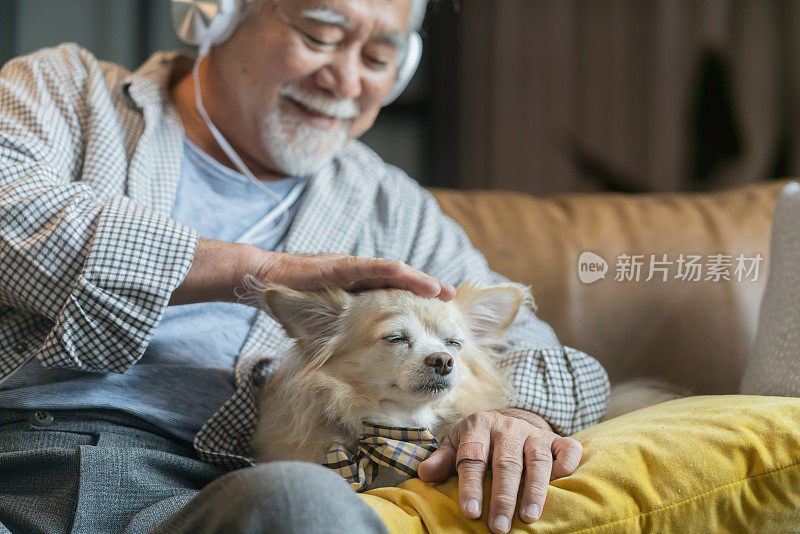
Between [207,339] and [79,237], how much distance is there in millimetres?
262

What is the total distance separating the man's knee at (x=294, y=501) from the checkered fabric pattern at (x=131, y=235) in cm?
37

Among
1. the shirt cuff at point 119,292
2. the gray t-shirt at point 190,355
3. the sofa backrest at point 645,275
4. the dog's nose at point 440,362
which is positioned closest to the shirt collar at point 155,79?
the gray t-shirt at point 190,355

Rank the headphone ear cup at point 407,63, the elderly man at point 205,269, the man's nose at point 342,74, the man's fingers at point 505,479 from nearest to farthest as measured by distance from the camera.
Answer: the man's fingers at point 505,479 → the elderly man at point 205,269 → the man's nose at point 342,74 → the headphone ear cup at point 407,63

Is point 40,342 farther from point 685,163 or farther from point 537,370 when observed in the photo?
point 685,163

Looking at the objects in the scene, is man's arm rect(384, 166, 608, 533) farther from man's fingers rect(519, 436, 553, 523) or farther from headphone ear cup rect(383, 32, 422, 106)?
headphone ear cup rect(383, 32, 422, 106)

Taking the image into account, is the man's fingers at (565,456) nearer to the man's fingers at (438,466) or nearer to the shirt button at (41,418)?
the man's fingers at (438,466)

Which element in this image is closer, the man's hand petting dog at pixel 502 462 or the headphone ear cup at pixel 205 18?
the man's hand petting dog at pixel 502 462

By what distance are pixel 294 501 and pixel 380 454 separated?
277 millimetres

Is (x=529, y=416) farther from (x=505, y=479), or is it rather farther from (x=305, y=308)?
(x=305, y=308)

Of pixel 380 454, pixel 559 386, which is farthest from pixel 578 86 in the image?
pixel 380 454

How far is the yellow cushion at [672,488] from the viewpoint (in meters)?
0.74

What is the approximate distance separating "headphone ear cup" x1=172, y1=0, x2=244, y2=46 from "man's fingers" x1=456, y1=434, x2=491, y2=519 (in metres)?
0.86

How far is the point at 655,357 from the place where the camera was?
143 cm

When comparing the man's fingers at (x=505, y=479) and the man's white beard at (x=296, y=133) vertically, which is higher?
the man's white beard at (x=296, y=133)
